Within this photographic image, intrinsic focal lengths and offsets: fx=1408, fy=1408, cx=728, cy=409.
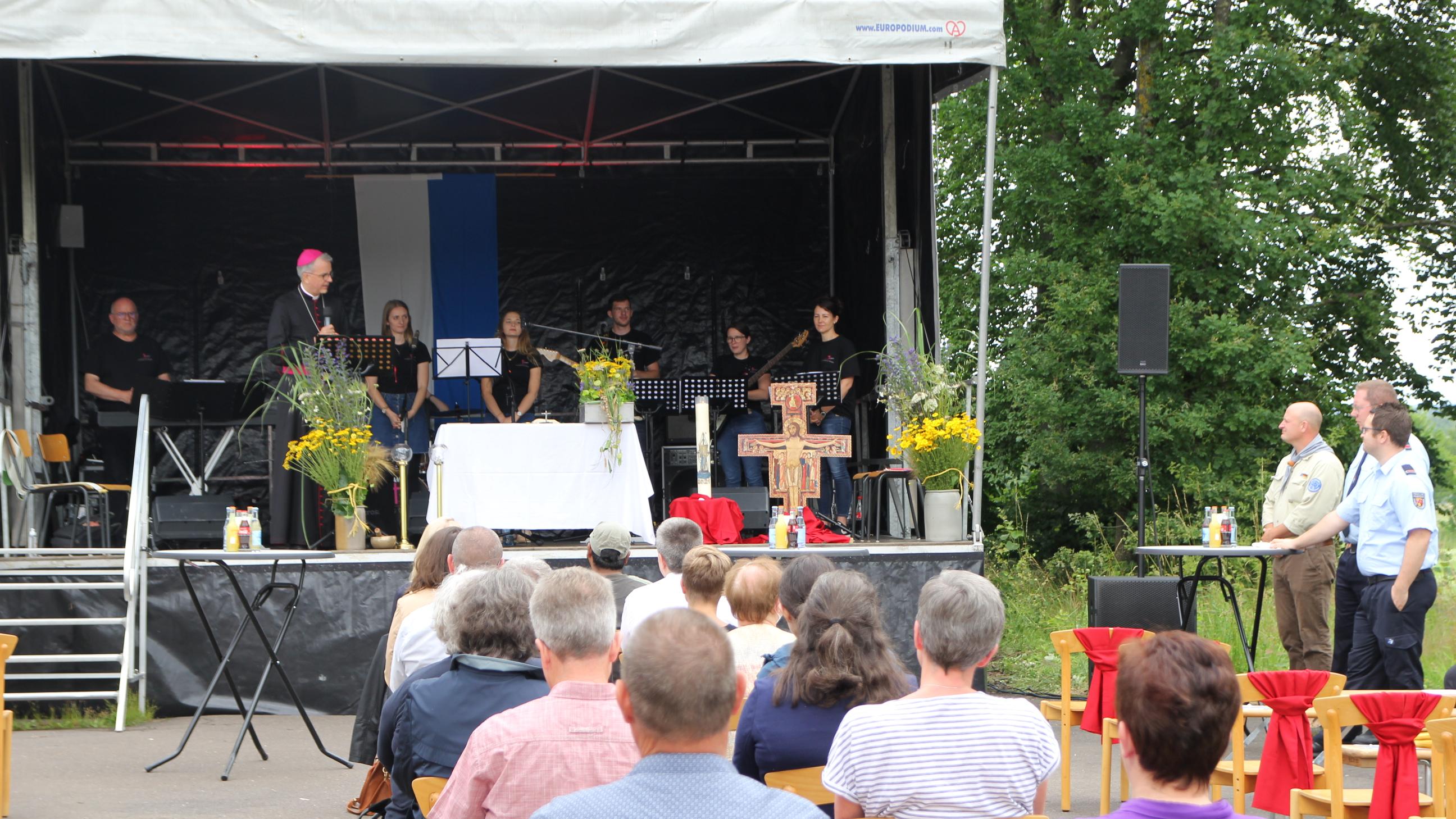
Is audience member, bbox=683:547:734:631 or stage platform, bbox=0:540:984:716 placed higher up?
audience member, bbox=683:547:734:631

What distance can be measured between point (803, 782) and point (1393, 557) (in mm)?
3686

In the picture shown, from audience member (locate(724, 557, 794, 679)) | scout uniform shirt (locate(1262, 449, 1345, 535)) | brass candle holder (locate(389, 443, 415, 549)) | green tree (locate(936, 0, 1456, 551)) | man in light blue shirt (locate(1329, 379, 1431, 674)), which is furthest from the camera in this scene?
green tree (locate(936, 0, 1456, 551))

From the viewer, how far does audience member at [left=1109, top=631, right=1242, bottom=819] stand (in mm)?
1906

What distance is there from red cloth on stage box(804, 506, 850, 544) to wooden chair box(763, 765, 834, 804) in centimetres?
469

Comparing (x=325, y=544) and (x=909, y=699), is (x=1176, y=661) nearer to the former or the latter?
(x=909, y=699)

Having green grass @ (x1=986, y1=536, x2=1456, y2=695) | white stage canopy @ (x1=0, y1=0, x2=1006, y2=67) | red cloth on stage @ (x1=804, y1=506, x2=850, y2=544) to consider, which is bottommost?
green grass @ (x1=986, y1=536, x2=1456, y2=695)

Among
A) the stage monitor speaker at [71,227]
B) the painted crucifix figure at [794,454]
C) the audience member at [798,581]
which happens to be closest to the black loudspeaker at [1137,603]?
the painted crucifix figure at [794,454]

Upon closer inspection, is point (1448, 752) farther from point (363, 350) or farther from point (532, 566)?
point (363, 350)

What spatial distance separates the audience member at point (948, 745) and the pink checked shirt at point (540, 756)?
0.43 meters

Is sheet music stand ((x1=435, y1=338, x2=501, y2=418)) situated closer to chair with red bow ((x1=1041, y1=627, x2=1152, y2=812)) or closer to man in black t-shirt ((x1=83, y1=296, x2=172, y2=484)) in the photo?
man in black t-shirt ((x1=83, y1=296, x2=172, y2=484))

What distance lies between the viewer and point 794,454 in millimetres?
8039

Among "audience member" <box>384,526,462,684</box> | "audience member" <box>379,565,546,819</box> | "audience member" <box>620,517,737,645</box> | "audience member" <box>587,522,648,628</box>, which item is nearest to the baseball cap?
"audience member" <box>587,522,648,628</box>

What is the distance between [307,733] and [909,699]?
15.7 ft

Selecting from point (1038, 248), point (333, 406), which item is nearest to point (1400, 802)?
point (333, 406)
